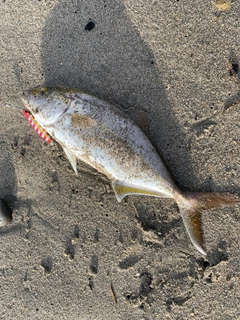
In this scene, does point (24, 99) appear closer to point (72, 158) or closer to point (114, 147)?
point (72, 158)

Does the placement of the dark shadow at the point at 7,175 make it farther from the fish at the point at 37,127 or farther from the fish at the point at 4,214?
the fish at the point at 37,127

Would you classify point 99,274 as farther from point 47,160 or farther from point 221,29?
point 221,29

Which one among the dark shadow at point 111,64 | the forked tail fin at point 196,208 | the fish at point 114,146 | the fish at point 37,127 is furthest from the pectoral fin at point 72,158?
the forked tail fin at point 196,208

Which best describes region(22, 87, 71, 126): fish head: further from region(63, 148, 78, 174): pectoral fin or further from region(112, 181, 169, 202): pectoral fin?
region(112, 181, 169, 202): pectoral fin

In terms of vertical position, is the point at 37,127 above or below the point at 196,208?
above

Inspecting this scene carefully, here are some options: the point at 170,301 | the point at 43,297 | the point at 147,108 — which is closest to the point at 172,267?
the point at 170,301

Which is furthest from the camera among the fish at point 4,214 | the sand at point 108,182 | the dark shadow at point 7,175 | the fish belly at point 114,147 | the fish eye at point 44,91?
the dark shadow at point 7,175

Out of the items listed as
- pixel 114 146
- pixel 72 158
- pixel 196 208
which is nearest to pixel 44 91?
pixel 72 158
